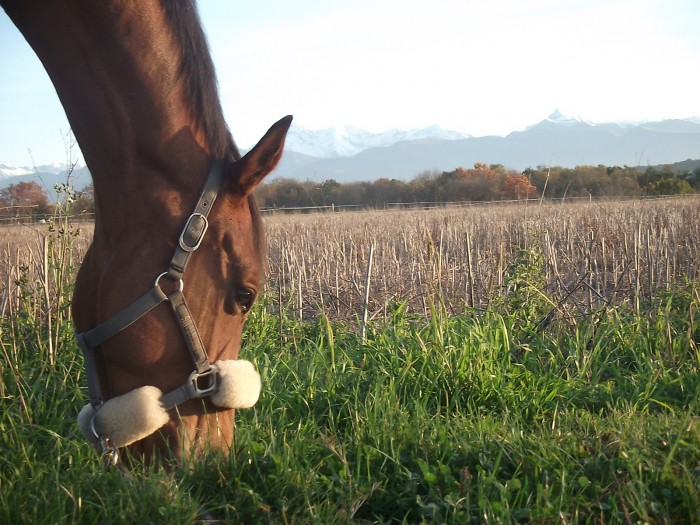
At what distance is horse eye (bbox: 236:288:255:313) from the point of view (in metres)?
2.37

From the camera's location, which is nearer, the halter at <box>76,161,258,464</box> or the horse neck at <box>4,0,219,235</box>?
the halter at <box>76,161,258,464</box>

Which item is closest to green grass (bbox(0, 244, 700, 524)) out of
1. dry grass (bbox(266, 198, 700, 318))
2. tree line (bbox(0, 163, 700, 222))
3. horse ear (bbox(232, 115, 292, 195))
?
dry grass (bbox(266, 198, 700, 318))

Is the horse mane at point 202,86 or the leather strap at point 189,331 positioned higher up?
the horse mane at point 202,86

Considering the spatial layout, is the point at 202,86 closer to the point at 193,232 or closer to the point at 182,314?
the point at 193,232

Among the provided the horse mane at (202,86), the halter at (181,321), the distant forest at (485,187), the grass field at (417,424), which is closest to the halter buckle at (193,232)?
the halter at (181,321)

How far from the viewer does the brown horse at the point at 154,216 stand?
7.50 feet

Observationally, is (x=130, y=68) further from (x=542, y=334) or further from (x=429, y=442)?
(x=542, y=334)

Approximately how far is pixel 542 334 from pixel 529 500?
2.84 metres

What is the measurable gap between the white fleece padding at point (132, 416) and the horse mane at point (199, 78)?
1.02 metres

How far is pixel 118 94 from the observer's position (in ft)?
8.05

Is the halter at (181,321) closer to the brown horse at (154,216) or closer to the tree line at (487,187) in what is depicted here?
the brown horse at (154,216)

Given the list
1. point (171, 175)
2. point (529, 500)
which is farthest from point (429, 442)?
point (171, 175)

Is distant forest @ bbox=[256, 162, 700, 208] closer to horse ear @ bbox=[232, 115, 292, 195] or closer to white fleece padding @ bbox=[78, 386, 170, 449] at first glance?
horse ear @ bbox=[232, 115, 292, 195]

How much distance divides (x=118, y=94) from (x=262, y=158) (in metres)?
0.71
